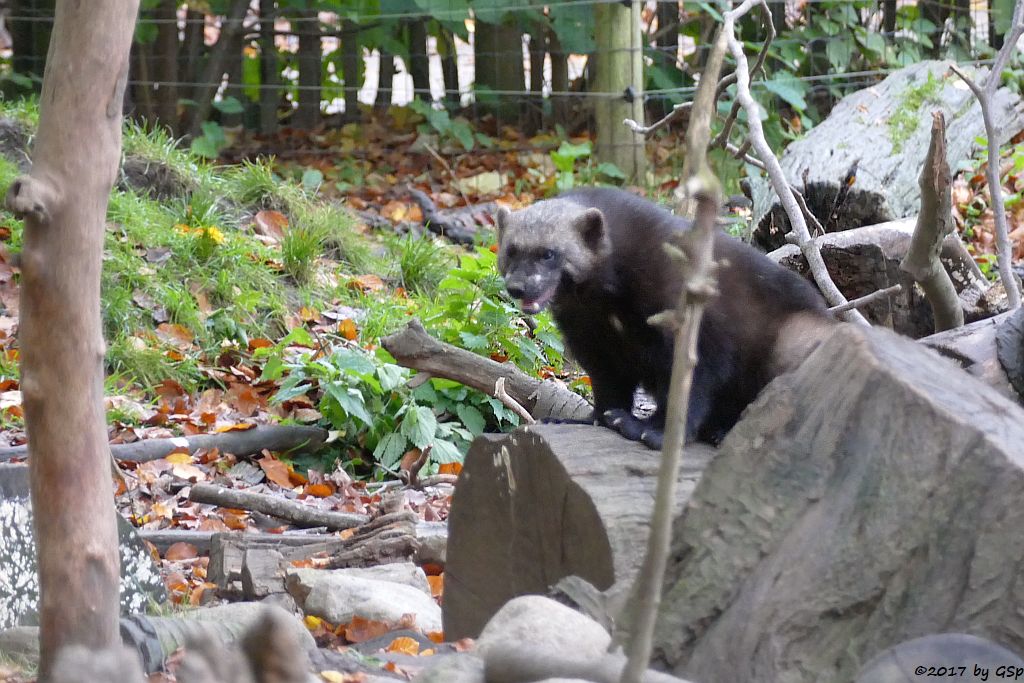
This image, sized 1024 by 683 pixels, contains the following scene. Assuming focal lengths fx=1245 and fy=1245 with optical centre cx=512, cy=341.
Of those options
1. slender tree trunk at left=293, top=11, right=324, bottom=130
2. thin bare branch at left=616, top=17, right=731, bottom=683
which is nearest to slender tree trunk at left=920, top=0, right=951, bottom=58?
slender tree trunk at left=293, top=11, right=324, bottom=130

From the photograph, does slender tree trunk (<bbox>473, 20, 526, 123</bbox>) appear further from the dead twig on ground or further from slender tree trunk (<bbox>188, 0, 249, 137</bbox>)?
the dead twig on ground

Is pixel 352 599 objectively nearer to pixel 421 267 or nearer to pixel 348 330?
pixel 348 330

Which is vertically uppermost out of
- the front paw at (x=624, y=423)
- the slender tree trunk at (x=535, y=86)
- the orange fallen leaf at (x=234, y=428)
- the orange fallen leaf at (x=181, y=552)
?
the slender tree trunk at (x=535, y=86)

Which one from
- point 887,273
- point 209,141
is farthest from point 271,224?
point 887,273

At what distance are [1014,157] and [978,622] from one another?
649cm

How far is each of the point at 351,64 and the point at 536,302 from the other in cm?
717

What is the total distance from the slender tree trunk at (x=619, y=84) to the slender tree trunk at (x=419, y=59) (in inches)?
66.9

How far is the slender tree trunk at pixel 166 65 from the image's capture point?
35.6ft

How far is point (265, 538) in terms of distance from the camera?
486cm

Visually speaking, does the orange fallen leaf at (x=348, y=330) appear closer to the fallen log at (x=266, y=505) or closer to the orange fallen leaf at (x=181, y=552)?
the fallen log at (x=266, y=505)

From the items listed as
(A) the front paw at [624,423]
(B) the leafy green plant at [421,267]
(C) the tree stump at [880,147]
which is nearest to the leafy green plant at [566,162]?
(B) the leafy green plant at [421,267]

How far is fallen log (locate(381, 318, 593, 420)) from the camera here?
566 centimetres

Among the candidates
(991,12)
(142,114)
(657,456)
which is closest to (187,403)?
(657,456)

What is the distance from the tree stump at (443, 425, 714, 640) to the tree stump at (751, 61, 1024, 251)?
301 cm
